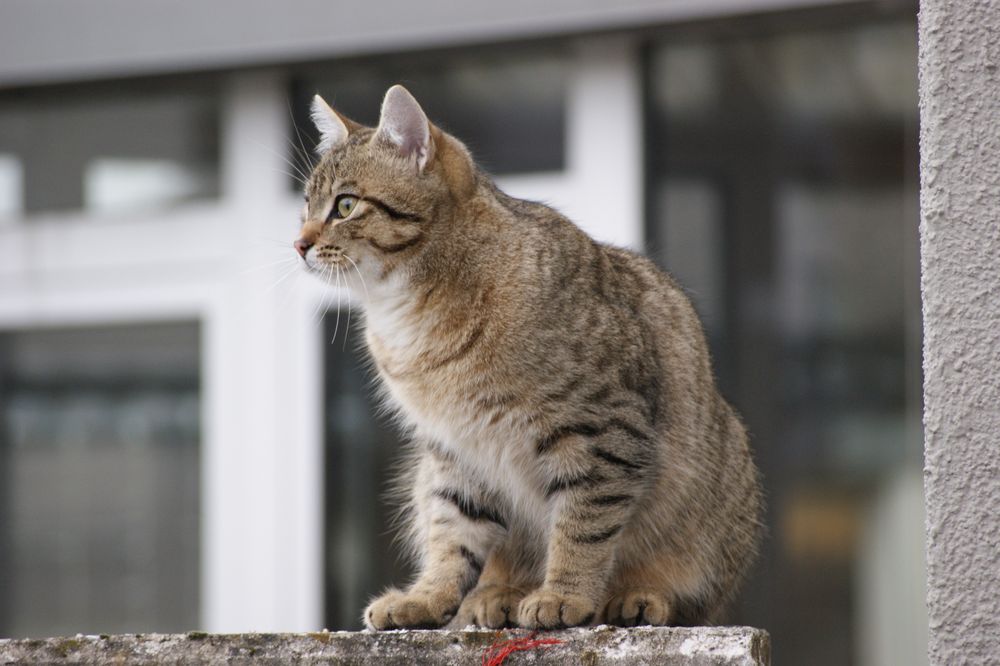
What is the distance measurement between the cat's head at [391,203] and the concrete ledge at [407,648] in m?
0.89

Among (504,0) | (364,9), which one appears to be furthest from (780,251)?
(364,9)

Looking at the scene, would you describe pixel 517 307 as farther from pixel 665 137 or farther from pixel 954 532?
pixel 665 137

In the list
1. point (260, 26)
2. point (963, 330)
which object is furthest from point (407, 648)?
point (260, 26)

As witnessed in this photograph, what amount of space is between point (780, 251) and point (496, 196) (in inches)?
120

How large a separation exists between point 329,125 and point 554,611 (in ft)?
3.95

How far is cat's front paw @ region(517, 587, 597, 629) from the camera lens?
82.0 inches

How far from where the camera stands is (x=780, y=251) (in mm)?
5480

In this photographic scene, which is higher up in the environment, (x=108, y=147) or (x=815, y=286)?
(x=108, y=147)

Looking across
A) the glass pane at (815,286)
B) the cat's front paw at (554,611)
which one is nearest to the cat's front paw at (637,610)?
the cat's front paw at (554,611)

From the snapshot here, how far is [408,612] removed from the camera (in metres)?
2.32

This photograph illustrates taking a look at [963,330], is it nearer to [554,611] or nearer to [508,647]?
[508,647]

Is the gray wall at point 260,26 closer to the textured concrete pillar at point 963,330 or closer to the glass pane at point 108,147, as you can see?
the glass pane at point 108,147

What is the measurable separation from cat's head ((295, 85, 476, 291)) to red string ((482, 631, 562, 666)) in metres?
0.93

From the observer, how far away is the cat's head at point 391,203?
100.0 inches
